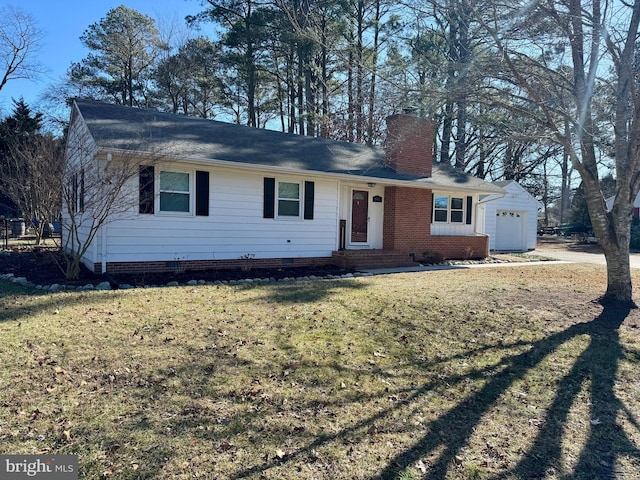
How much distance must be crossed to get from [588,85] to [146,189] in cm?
891

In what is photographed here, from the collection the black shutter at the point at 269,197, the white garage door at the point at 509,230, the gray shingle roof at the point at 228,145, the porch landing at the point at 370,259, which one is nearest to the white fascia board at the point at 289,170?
the gray shingle roof at the point at 228,145

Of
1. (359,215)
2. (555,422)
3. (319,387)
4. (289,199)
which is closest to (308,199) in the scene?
(289,199)

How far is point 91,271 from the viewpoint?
9.75m

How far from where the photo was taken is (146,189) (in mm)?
9703

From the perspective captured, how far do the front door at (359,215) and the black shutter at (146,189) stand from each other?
6161mm

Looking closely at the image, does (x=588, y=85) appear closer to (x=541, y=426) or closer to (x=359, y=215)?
(x=541, y=426)

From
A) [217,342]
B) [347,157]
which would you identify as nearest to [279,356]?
[217,342]

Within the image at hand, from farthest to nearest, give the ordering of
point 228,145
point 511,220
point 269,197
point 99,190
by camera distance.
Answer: point 511,220 < point 228,145 < point 269,197 < point 99,190

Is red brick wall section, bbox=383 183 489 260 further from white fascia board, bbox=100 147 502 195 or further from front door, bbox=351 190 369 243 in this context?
front door, bbox=351 190 369 243

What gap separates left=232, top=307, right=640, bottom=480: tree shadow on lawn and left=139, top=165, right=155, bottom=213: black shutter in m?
7.76

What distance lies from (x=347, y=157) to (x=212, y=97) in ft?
55.4

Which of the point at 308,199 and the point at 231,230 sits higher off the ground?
the point at 308,199

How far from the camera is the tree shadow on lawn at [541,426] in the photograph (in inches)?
115

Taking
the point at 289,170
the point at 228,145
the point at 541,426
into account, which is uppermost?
the point at 228,145
